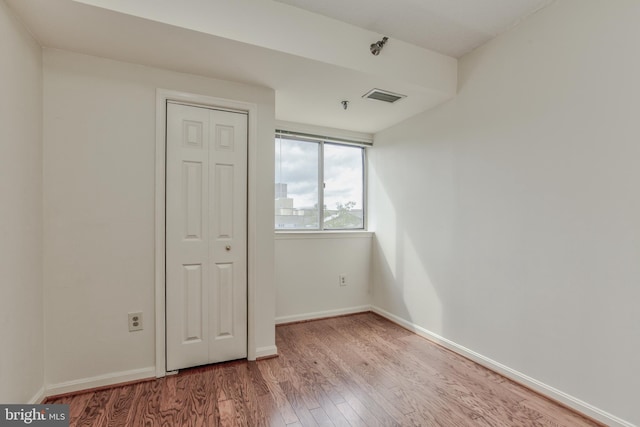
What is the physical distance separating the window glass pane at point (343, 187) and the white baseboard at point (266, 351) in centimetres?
157

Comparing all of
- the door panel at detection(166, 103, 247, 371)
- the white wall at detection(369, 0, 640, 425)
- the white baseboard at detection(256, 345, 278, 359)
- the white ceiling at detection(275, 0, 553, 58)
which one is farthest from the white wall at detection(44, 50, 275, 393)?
the white wall at detection(369, 0, 640, 425)

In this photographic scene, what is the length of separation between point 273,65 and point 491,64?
66.7 inches

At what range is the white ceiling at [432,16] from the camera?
1.92 meters

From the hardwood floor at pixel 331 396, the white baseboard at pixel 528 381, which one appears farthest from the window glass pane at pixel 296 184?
the white baseboard at pixel 528 381

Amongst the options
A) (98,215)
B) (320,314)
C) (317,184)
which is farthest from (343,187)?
(98,215)

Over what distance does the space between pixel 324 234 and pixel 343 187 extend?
716 millimetres

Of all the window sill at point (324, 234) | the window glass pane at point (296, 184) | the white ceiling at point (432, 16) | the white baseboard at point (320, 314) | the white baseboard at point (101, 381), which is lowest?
the white baseboard at point (320, 314)

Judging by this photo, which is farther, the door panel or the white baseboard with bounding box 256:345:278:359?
the white baseboard with bounding box 256:345:278:359

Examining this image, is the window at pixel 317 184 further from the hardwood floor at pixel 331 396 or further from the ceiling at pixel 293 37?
the hardwood floor at pixel 331 396

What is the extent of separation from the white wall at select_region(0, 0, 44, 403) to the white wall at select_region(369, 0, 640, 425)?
2.99 m

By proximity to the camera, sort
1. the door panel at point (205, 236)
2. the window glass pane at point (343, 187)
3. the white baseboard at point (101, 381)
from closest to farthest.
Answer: the white baseboard at point (101, 381)
the door panel at point (205, 236)
the window glass pane at point (343, 187)

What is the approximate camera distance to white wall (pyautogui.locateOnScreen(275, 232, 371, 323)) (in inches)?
127

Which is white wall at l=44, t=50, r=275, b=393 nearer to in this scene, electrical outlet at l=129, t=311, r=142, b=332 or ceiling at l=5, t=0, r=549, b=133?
electrical outlet at l=129, t=311, r=142, b=332

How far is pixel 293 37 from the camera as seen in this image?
1.93m
